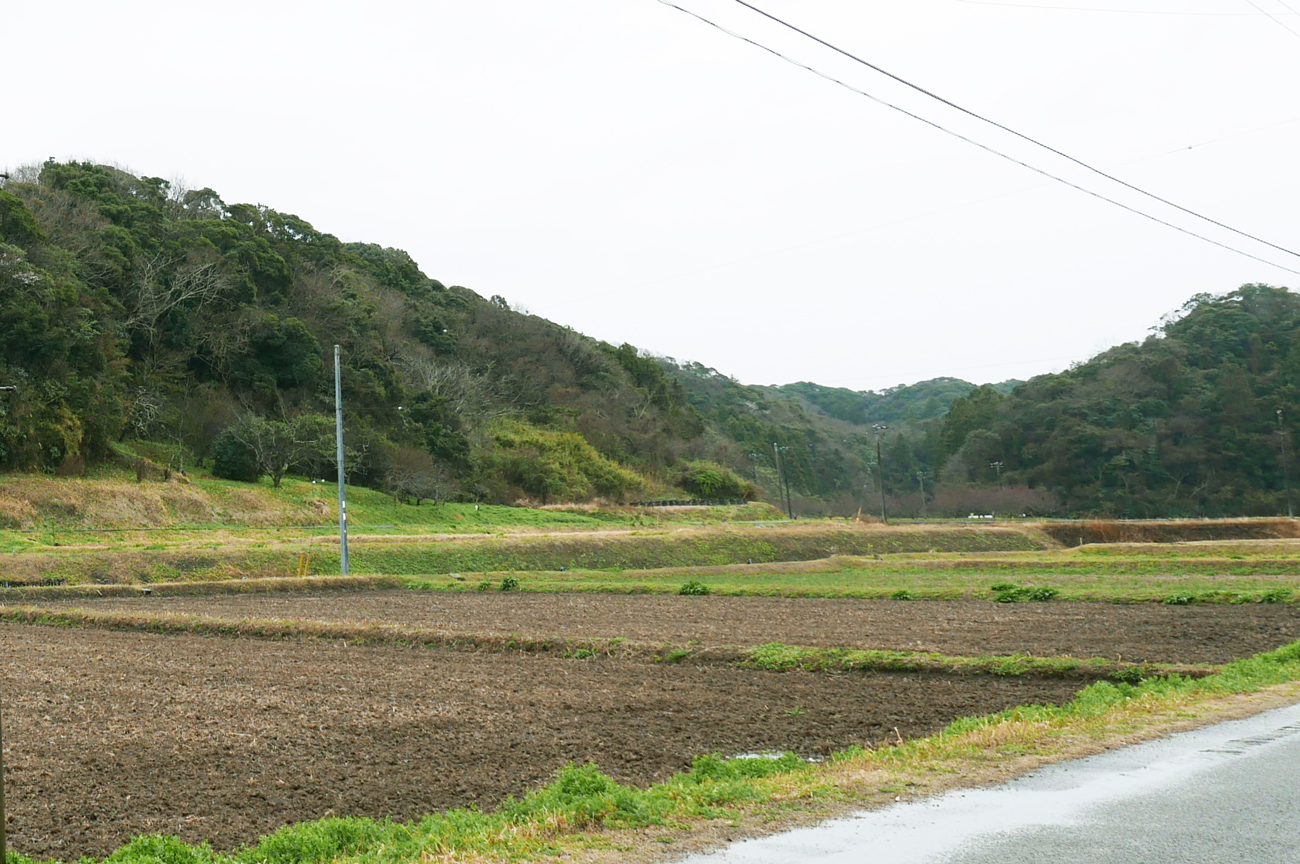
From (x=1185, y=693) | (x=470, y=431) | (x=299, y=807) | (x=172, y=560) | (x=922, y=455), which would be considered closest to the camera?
(x=299, y=807)

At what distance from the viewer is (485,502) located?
65312 millimetres

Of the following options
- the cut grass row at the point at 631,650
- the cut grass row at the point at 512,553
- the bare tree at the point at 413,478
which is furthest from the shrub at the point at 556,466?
the cut grass row at the point at 631,650

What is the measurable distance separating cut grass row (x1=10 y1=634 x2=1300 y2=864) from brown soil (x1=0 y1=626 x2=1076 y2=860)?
1.93 feet

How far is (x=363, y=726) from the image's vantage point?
31.8ft

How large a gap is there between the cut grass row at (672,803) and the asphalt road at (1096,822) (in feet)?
1.29

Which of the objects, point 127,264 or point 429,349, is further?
point 429,349

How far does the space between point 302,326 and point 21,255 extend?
60.2ft

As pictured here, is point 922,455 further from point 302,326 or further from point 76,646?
point 76,646

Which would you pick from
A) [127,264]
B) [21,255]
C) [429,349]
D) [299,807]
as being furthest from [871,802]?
[429,349]

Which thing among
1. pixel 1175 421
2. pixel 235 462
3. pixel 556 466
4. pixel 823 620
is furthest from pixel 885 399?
pixel 823 620

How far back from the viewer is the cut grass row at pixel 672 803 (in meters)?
5.61

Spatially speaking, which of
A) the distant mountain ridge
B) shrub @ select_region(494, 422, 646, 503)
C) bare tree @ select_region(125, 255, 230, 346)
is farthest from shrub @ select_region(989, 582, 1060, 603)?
the distant mountain ridge

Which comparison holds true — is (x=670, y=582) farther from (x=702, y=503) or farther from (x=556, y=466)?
(x=702, y=503)

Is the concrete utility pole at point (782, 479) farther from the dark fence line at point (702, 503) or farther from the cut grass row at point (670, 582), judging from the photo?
the cut grass row at point (670, 582)
